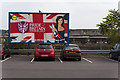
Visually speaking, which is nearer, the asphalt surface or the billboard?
the asphalt surface

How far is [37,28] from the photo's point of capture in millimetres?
22797

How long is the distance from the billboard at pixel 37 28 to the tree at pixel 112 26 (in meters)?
4.76

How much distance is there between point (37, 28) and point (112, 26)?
896 centimetres

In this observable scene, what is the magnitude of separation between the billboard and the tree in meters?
4.76

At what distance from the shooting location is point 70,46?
17.0 meters

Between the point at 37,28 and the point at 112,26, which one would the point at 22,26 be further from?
the point at 112,26

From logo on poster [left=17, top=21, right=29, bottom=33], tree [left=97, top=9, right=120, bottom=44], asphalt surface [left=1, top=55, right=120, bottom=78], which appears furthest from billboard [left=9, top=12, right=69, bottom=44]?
asphalt surface [left=1, top=55, right=120, bottom=78]

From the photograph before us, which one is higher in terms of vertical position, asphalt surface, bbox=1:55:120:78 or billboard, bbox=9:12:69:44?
billboard, bbox=9:12:69:44

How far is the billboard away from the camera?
2272 cm

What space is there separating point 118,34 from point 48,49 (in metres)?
11.7

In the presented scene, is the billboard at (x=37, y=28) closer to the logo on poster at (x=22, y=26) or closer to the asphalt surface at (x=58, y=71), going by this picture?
the logo on poster at (x=22, y=26)

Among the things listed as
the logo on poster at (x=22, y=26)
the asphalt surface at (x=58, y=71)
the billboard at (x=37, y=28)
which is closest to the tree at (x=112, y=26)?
the billboard at (x=37, y=28)

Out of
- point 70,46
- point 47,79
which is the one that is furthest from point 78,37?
point 47,79

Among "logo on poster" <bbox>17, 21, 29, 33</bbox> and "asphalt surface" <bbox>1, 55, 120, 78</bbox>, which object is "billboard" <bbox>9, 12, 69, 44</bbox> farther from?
"asphalt surface" <bbox>1, 55, 120, 78</bbox>
